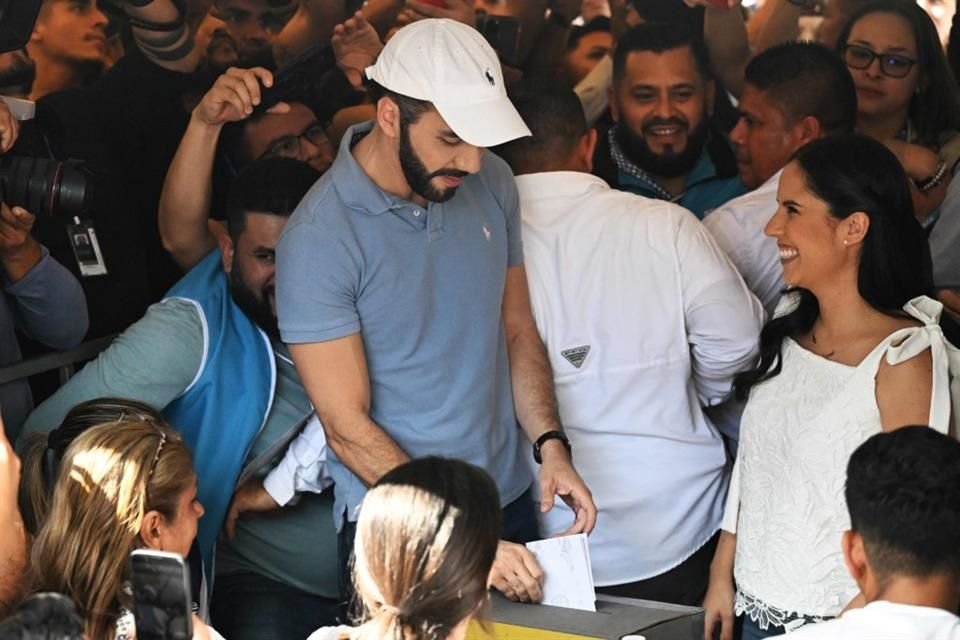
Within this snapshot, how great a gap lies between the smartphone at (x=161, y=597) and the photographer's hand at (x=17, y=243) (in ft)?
5.36

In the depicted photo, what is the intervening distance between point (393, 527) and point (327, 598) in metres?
1.48

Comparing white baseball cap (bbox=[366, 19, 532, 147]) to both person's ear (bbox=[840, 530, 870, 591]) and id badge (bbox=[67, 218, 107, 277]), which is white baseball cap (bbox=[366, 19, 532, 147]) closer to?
id badge (bbox=[67, 218, 107, 277])

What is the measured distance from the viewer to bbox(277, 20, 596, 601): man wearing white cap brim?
285 cm

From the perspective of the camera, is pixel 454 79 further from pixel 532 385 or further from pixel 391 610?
pixel 391 610

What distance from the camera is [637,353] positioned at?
326 centimetres

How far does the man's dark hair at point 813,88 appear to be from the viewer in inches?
149

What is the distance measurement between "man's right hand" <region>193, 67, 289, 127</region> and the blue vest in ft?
1.39

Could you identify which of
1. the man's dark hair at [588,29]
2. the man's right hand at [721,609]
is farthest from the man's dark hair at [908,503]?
the man's dark hair at [588,29]

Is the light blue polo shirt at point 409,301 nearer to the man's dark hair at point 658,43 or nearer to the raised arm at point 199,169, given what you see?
the raised arm at point 199,169

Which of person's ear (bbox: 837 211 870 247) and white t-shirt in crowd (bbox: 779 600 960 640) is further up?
person's ear (bbox: 837 211 870 247)

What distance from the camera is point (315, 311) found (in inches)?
111

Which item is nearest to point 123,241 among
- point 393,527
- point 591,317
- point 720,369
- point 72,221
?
point 72,221

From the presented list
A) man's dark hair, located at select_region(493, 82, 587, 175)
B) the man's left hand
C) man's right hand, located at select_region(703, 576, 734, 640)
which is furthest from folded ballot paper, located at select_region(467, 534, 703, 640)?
man's dark hair, located at select_region(493, 82, 587, 175)

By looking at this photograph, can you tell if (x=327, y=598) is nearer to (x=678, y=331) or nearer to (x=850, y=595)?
(x=678, y=331)
